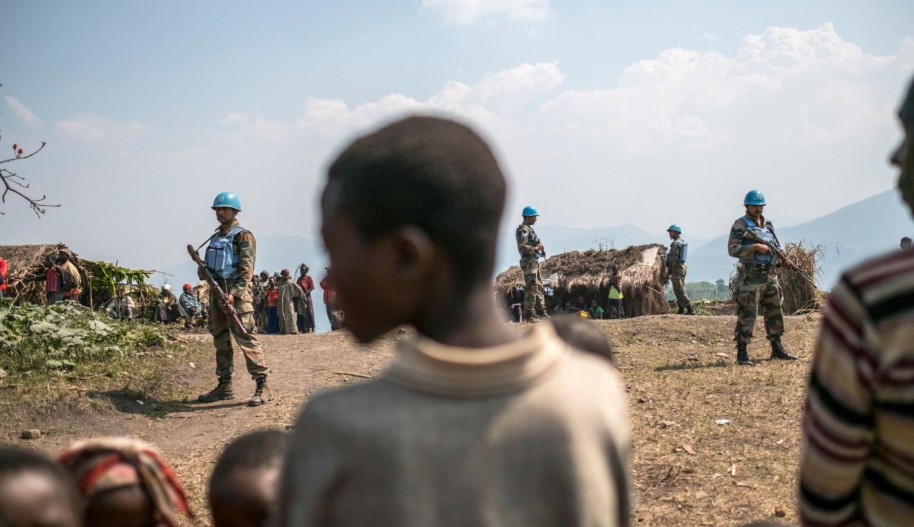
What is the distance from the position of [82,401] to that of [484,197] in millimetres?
7298

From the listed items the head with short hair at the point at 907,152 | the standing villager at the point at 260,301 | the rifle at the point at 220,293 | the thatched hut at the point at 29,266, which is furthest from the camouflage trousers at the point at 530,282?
the head with short hair at the point at 907,152

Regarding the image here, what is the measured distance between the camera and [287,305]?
17859mm

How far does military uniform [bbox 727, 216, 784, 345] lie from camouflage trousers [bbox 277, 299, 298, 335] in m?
11.5

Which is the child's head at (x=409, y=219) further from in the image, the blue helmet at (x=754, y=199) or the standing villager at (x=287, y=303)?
the standing villager at (x=287, y=303)

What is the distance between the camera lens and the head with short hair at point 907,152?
54.8 inches

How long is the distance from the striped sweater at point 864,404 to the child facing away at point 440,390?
0.44 meters

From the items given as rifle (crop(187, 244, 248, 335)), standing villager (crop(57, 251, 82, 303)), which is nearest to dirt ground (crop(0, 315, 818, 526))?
rifle (crop(187, 244, 248, 335))

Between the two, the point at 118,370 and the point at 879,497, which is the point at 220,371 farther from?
the point at 879,497

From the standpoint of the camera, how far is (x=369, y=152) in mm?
1293

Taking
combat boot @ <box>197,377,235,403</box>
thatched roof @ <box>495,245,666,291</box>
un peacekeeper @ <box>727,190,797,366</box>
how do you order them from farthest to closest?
thatched roof @ <box>495,245,666,291</box> < un peacekeeper @ <box>727,190,797,366</box> < combat boot @ <box>197,377,235,403</box>

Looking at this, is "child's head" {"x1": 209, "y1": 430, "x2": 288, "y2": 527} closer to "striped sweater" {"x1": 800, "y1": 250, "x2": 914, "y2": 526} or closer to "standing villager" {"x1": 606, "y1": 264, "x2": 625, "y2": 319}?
"striped sweater" {"x1": 800, "y1": 250, "x2": 914, "y2": 526}

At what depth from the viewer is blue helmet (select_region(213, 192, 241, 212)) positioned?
7.59 metres

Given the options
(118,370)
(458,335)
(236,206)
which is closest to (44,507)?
(458,335)

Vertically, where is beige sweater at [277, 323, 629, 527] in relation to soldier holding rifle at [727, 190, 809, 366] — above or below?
below
